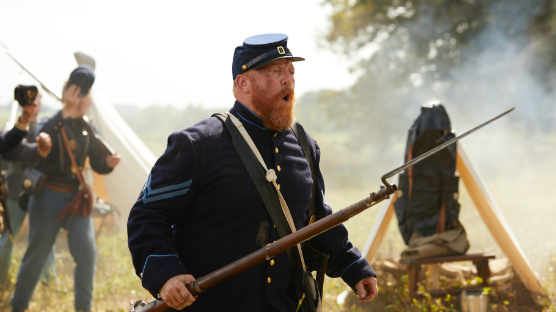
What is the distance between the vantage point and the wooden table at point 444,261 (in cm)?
608

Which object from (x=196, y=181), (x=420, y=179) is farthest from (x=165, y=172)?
(x=420, y=179)

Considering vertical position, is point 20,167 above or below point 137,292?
above

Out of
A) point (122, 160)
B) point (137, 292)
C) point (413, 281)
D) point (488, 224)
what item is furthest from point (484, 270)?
point (122, 160)

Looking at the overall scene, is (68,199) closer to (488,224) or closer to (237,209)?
(237,209)

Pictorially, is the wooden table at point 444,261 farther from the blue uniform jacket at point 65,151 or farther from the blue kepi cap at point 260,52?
the blue kepi cap at point 260,52

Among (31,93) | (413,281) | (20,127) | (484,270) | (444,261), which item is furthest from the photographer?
(484,270)

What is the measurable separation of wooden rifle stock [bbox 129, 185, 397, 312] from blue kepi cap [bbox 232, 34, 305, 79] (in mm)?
821

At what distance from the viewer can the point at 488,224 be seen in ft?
21.7

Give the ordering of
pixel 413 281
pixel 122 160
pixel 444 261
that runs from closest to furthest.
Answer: pixel 444 261, pixel 413 281, pixel 122 160

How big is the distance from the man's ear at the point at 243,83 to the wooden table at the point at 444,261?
349 centimetres

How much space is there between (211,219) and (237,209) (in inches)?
4.8

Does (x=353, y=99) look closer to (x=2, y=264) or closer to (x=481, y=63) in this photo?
(x=481, y=63)

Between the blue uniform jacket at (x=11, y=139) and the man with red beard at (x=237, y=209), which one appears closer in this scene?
the man with red beard at (x=237, y=209)

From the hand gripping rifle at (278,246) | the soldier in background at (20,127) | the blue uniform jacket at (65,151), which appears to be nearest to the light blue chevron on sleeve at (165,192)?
the hand gripping rifle at (278,246)
